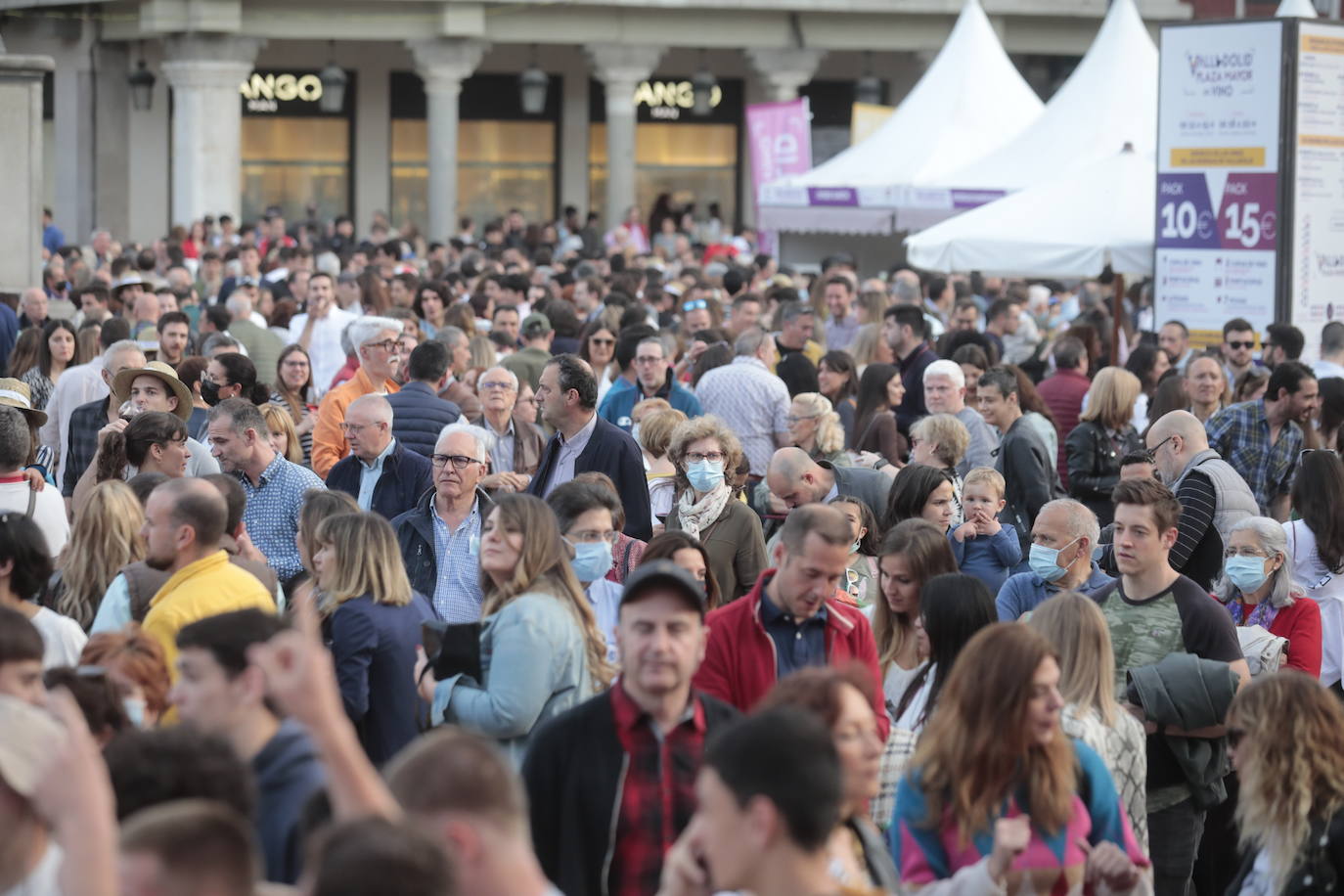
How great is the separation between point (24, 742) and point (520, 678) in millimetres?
2000

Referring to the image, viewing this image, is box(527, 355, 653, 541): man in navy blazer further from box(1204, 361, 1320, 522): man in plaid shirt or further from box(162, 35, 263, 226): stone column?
box(162, 35, 263, 226): stone column

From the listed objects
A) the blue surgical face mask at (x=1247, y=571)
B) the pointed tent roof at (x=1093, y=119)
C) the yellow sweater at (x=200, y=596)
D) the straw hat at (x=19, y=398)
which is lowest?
the blue surgical face mask at (x=1247, y=571)

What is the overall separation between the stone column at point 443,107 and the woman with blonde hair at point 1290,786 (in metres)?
29.2

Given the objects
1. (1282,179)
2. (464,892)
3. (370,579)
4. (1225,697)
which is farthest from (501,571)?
(1282,179)

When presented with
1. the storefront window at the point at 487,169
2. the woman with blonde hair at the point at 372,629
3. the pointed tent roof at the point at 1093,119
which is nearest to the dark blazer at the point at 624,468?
the woman with blonde hair at the point at 372,629

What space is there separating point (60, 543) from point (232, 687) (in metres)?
4.27

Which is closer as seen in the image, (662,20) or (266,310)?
(266,310)

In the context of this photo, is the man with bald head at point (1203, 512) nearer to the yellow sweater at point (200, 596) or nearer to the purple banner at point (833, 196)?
the yellow sweater at point (200, 596)

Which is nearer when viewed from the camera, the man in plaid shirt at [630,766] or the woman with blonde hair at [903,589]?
the man in plaid shirt at [630,766]

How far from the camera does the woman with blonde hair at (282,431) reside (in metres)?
9.97

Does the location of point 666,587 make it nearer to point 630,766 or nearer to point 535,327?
point 630,766

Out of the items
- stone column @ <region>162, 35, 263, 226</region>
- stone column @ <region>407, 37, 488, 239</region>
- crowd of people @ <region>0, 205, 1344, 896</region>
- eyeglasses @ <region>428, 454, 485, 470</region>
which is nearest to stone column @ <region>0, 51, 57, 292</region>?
crowd of people @ <region>0, 205, 1344, 896</region>

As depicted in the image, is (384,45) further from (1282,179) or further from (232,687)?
(232,687)

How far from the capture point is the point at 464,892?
339cm
